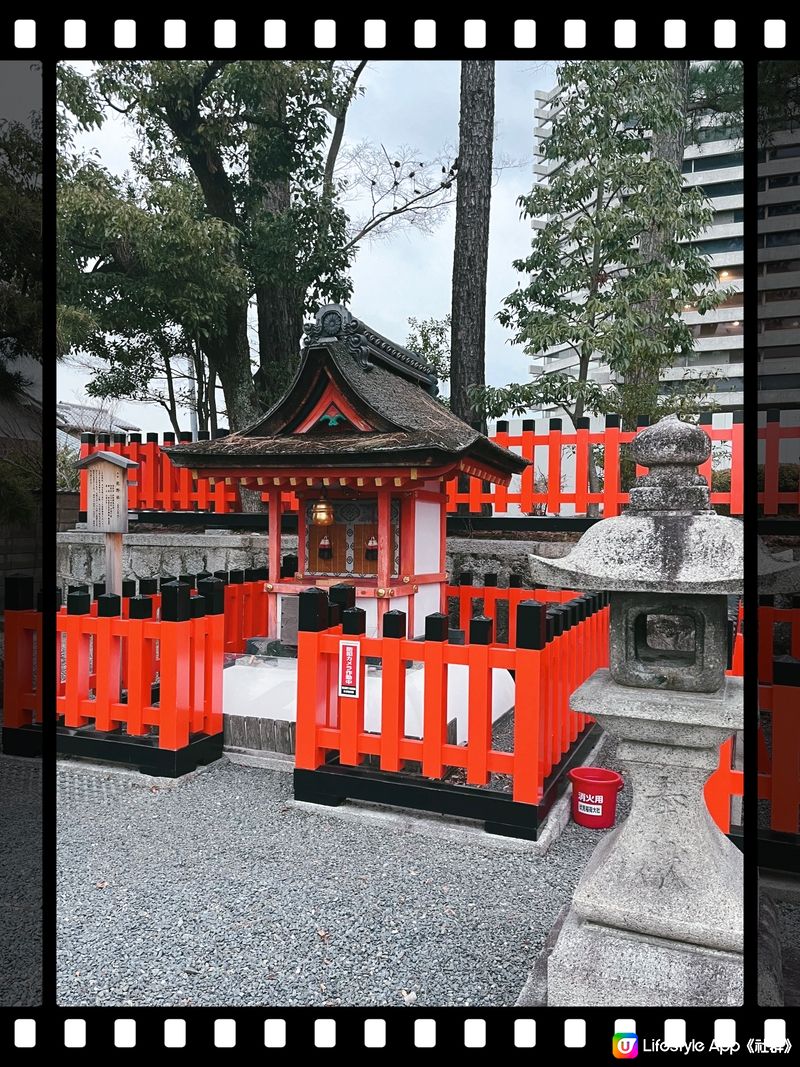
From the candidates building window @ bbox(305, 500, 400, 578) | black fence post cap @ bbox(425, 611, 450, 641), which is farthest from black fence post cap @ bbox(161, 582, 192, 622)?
building window @ bbox(305, 500, 400, 578)

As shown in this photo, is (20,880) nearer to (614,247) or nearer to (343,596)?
(343,596)

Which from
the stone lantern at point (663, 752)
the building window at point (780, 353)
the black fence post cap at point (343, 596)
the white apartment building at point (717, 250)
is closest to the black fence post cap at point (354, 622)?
the black fence post cap at point (343, 596)

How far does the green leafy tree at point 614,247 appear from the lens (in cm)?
916

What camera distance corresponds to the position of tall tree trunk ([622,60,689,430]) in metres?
9.69

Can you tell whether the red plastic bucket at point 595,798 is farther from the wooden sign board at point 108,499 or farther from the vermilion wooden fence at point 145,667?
the wooden sign board at point 108,499

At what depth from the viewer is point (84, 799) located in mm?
4262

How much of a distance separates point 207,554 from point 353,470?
4645 mm

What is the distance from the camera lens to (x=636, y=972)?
2.37 m

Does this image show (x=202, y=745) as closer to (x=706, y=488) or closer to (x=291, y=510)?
(x=706, y=488)

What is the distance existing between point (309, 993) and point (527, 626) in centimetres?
208

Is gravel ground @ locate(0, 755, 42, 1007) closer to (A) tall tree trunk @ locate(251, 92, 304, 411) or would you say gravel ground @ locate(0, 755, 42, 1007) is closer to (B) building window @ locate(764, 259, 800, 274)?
(B) building window @ locate(764, 259, 800, 274)

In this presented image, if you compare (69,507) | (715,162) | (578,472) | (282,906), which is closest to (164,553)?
(69,507)

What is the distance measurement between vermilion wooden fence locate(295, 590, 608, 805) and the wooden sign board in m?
4.55

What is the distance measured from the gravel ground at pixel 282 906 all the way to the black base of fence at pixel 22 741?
153cm
